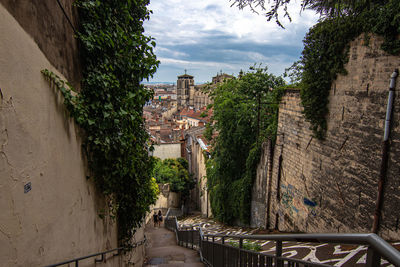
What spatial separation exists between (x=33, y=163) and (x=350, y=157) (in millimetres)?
5348

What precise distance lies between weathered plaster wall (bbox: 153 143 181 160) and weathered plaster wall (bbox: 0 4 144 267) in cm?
3220

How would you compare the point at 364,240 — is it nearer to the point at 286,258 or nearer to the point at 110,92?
the point at 286,258

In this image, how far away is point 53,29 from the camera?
2842 millimetres

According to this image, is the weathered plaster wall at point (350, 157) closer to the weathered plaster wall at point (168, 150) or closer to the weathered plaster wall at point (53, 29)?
the weathered plaster wall at point (53, 29)

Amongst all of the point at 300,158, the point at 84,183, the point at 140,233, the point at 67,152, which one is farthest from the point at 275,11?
the point at 140,233

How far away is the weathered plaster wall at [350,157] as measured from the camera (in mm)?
4359

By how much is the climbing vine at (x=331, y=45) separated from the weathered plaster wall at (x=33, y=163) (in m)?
4.44

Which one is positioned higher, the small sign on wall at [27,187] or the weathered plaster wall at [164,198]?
the small sign on wall at [27,187]

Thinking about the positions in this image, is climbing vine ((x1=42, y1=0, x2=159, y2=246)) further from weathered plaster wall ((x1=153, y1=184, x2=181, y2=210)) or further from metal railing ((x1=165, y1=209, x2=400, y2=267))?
weathered plaster wall ((x1=153, y1=184, x2=181, y2=210))

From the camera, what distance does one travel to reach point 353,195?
16.8 ft

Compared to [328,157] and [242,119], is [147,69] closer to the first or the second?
[328,157]

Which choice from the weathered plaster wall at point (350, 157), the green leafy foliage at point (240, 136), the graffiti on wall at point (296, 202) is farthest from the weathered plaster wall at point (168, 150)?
the weathered plaster wall at point (350, 157)

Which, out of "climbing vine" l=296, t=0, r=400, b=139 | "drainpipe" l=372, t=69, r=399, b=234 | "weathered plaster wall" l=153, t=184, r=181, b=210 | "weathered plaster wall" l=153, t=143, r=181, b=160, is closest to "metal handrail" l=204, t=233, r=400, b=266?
"drainpipe" l=372, t=69, r=399, b=234

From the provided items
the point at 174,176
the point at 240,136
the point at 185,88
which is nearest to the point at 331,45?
the point at 240,136
